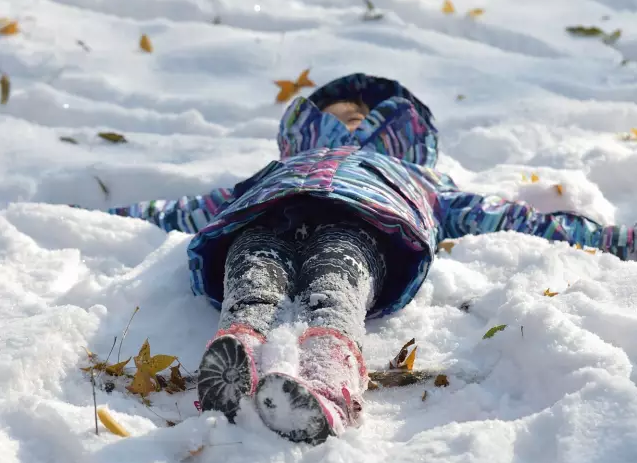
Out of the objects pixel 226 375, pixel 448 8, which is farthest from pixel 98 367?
pixel 448 8

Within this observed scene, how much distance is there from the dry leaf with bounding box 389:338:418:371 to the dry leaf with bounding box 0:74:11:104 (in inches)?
82.1

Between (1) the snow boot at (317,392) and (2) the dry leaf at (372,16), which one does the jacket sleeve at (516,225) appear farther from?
(2) the dry leaf at (372,16)

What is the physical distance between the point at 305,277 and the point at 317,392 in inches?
13.4

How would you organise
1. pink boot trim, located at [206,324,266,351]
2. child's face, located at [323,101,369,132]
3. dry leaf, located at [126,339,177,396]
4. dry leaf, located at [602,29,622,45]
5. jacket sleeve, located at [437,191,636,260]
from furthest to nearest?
dry leaf, located at [602,29,622,45] → child's face, located at [323,101,369,132] → jacket sleeve, located at [437,191,636,260] → dry leaf, located at [126,339,177,396] → pink boot trim, located at [206,324,266,351]

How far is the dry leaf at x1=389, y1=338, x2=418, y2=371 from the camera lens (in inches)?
59.9

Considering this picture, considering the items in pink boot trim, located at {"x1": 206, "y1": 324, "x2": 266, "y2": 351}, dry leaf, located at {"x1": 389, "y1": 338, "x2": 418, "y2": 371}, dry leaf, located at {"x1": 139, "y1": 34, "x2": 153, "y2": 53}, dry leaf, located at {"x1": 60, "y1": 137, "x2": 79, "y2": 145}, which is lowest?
dry leaf, located at {"x1": 60, "y1": 137, "x2": 79, "y2": 145}

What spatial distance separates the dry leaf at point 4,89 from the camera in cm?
297

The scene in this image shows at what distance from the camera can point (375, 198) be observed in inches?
67.0

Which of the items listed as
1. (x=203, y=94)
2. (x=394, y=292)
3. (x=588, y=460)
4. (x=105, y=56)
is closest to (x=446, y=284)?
(x=394, y=292)

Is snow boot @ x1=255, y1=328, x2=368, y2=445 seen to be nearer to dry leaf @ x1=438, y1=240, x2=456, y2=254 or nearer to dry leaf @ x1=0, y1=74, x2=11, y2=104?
dry leaf @ x1=438, y1=240, x2=456, y2=254

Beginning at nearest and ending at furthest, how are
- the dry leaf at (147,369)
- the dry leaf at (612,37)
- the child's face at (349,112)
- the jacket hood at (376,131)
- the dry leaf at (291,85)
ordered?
the dry leaf at (147,369), the jacket hood at (376,131), the child's face at (349,112), the dry leaf at (291,85), the dry leaf at (612,37)

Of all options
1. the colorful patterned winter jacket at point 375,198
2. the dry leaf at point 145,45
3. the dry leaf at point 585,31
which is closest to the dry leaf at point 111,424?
the colorful patterned winter jacket at point 375,198

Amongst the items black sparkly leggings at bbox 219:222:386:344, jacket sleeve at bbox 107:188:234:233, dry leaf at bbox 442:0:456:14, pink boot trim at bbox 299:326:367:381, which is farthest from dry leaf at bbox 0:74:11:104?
pink boot trim at bbox 299:326:367:381

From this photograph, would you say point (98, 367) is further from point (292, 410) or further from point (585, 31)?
point (585, 31)
